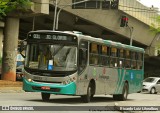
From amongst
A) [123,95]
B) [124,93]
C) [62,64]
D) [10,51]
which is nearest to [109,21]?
[10,51]

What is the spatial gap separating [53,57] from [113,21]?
115ft

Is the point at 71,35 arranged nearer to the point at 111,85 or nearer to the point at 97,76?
the point at 97,76

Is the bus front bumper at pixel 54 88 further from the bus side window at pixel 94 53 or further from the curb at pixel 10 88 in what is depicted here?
the curb at pixel 10 88

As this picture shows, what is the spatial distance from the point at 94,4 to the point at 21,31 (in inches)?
1027

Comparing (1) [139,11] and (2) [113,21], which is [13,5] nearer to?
(2) [113,21]

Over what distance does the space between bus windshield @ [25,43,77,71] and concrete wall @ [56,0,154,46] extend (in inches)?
1197

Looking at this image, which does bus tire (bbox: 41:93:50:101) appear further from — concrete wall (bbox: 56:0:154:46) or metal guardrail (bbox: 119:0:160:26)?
metal guardrail (bbox: 119:0:160:26)

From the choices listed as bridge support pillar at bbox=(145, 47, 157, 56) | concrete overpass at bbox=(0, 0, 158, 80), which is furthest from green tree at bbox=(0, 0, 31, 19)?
bridge support pillar at bbox=(145, 47, 157, 56)

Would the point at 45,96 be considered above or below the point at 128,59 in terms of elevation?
below

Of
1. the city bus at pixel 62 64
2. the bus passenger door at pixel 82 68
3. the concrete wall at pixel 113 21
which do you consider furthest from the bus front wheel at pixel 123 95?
the concrete wall at pixel 113 21

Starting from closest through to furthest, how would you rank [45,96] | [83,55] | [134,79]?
[83,55]
[45,96]
[134,79]

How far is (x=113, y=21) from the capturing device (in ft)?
179

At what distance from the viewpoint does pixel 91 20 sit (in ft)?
175

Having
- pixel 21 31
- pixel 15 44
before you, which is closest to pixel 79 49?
pixel 15 44
